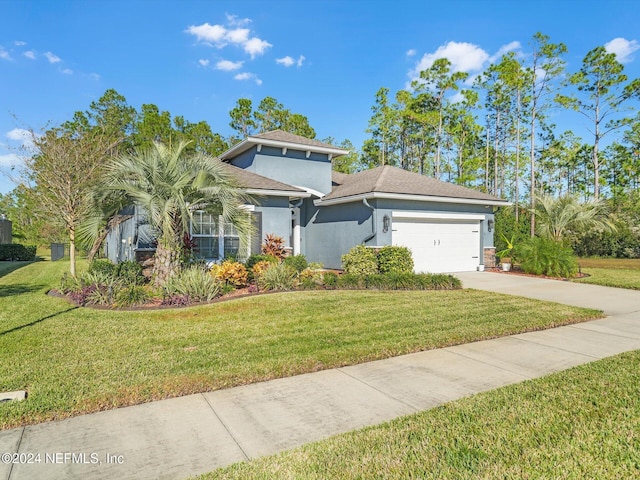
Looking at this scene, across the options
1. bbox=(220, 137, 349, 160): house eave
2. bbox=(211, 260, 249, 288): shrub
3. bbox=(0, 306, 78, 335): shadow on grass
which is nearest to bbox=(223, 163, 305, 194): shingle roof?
bbox=(220, 137, 349, 160): house eave

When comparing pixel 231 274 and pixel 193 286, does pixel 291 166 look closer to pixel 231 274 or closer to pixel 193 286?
pixel 231 274

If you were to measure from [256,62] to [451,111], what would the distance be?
17.4m

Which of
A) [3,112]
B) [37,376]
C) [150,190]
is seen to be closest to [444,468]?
[37,376]

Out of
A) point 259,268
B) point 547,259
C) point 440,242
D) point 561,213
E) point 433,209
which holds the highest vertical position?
point 561,213

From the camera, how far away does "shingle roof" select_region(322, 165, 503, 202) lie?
13.7 meters

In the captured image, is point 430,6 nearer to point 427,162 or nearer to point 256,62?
point 256,62

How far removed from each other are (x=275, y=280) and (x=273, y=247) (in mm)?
2806

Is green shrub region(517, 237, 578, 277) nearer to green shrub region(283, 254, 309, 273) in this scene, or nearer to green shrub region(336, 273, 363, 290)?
green shrub region(336, 273, 363, 290)

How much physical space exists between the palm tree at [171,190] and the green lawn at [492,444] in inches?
261

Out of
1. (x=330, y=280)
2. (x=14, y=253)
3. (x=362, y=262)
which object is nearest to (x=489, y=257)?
(x=362, y=262)

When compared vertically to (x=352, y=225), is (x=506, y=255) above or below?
below

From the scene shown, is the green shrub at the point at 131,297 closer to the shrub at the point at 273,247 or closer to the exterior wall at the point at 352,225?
the shrub at the point at 273,247

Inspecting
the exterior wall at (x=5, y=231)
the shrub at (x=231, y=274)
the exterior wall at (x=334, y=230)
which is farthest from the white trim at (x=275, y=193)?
the exterior wall at (x=5, y=231)

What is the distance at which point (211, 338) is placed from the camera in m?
5.77
